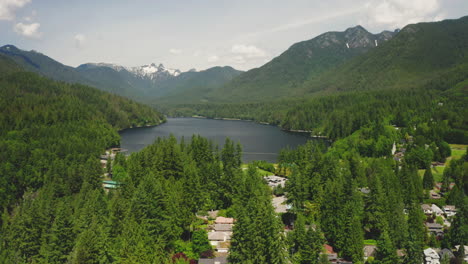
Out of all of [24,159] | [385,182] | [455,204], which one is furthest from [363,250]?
[24,159]

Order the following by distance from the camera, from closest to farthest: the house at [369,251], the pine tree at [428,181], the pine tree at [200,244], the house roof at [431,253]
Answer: the pine tree at [200,244] < the house roof at [431,253] < the house at [369,251] < the pine tree at [428,181]

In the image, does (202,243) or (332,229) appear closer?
(202,243)

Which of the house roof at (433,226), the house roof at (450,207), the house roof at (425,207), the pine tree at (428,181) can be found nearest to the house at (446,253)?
the house roof at (433,226)

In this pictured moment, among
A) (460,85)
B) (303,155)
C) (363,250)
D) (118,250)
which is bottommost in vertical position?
(363,250)

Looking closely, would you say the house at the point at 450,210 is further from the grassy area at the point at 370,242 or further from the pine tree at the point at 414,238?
the grassy area at the point at 370,242

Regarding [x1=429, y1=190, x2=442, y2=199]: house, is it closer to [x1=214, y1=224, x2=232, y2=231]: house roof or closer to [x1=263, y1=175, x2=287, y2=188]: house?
[x1=263, y1=175, x2=287, y2=188]: house

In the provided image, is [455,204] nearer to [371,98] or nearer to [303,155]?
[303,155]

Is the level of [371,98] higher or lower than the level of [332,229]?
higher
